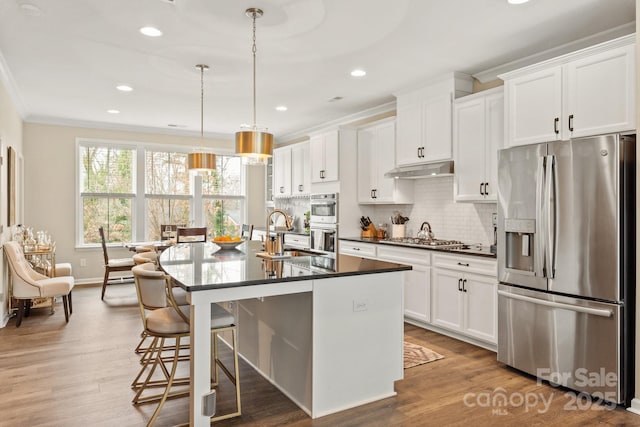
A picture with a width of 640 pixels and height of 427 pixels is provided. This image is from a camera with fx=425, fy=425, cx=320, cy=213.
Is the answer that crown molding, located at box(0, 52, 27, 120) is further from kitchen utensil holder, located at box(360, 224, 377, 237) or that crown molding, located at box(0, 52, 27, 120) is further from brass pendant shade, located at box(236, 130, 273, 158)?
kitchen utensil holder, located at box(360, 224, 377, 237)

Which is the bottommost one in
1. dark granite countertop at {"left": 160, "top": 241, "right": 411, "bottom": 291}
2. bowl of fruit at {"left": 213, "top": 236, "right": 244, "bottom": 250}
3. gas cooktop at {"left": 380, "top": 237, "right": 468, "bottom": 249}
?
dark granite countertop at {"left": 160, "top": 241, "right": 411, "bottom": 291}

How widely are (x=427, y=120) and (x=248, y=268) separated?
2.97m

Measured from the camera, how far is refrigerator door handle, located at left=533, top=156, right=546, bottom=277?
3.17 m

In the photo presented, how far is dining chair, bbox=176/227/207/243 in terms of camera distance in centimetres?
631

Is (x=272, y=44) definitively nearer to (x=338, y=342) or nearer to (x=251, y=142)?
(x=251, y=142)

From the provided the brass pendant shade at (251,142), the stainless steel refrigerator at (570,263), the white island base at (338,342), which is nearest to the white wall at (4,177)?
the brass pendant shade at (251,142)

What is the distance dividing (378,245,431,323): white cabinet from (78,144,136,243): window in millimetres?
5111

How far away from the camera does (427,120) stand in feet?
15.8

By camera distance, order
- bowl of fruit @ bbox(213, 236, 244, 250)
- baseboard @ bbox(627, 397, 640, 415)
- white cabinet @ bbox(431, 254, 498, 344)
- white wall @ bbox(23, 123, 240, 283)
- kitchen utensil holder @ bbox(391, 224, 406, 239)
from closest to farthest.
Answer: baseboard @ bbox(627, 397, 640, 415) < white cabinet @ bbox(431, 254, 498, 344) < bowl of fruit @ bbox(213, 236, 244, 250) < kitchen utensil holder @ bbox(391, 224, 406, 239) < white wall @ bbox(23, 123, 240, 283)

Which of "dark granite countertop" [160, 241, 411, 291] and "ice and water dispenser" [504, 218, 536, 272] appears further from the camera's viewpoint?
"ice and water dispenser" [504, 218, 536, 272]

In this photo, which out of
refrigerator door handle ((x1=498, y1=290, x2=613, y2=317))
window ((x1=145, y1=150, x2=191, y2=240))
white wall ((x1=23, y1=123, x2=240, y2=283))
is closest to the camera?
refrigerator door handle ((x1=498, y1=290, x2=613, y2=317))

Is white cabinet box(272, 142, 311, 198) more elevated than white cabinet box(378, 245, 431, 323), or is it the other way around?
white cabinet box(272, 142, 311, 198)

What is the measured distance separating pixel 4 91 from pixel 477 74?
527 cm

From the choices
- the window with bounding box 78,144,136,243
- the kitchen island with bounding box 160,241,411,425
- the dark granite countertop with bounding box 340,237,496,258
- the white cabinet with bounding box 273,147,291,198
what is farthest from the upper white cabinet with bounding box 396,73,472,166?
the window with bounding box 78,144,136,243
